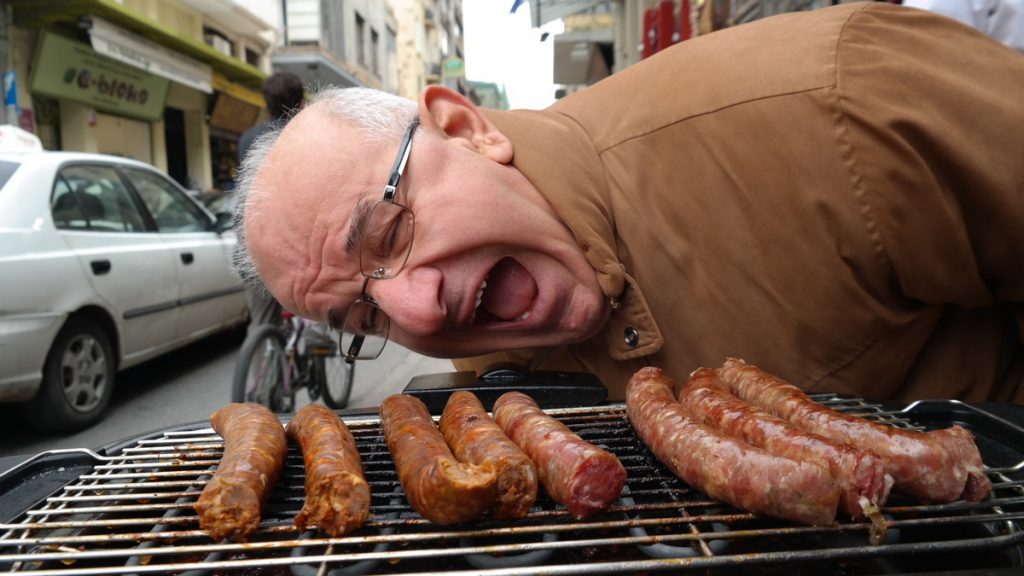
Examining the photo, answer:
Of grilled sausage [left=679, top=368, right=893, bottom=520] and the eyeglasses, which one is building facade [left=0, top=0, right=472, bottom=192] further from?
grilled sausage [left=679, top=368, right=893, bottom=520]

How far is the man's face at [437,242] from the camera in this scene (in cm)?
192

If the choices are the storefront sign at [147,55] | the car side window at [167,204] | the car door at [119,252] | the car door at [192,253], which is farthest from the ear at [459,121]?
the storefront sign at [147,55]

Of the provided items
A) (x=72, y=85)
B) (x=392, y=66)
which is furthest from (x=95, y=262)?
(x=392, y=66)

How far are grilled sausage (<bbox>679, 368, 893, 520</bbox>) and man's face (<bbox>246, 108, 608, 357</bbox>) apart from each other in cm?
60

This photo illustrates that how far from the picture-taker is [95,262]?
199 inches

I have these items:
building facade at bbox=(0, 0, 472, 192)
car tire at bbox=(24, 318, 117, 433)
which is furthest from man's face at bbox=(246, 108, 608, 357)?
building facade at bbox=(0, 0, 472, 192)

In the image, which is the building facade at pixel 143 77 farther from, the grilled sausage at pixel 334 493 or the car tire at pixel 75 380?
the grilled sausage at pixel 334 493

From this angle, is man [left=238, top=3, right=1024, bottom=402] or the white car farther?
the white car

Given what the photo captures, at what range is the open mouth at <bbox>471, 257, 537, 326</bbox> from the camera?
2085mm

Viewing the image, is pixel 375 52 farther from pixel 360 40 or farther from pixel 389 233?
pixel 389 233

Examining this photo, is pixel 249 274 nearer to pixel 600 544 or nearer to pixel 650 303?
pixel 650 303

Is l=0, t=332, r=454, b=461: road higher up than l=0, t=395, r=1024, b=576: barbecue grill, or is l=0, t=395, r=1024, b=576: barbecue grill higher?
l=0, t=395, r=1024, b=576: barbecue grill

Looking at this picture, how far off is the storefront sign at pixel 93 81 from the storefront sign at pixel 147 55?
0.47m

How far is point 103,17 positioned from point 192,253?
332 inches
